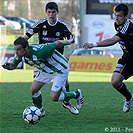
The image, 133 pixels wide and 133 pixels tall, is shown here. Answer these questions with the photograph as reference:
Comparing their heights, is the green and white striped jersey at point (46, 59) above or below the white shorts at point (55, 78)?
above

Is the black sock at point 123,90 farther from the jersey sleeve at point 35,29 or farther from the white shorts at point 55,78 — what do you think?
the jersey sleeve at point 35,29

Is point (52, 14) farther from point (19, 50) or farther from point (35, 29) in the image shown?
point (19, 50)

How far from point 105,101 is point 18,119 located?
3.93m

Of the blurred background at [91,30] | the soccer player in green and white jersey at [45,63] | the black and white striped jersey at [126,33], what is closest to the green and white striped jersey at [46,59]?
the soccer player in green and white jersey at [45,63]

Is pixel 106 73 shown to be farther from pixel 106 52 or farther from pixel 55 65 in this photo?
pixel 55 65

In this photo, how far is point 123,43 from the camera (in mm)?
10531

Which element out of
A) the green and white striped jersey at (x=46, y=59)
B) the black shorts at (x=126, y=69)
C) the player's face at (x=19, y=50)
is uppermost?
the player's face at (x=19, y=50)

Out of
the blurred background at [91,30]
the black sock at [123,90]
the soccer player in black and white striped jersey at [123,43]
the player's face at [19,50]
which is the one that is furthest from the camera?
the blurred background at [91,30]

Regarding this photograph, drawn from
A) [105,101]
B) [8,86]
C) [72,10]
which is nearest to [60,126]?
[105,101]

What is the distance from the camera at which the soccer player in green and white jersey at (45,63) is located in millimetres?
9424

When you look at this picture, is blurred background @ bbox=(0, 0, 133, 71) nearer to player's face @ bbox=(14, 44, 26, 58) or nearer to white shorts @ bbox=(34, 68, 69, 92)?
white shorts @ bbox=(34, 68, 69, 92)

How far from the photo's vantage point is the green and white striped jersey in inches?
378

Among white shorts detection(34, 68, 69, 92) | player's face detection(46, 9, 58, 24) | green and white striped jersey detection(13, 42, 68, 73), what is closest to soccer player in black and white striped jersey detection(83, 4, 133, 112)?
green and white striped jersey detection(13, 42, 68, 73)

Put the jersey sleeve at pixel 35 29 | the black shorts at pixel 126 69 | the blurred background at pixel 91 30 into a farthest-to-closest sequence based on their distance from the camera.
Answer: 1. the blurred background at pixel 91 30
2. the jersey sleeve at pixel 35 29
3. the black shorts at pixel 126 69
